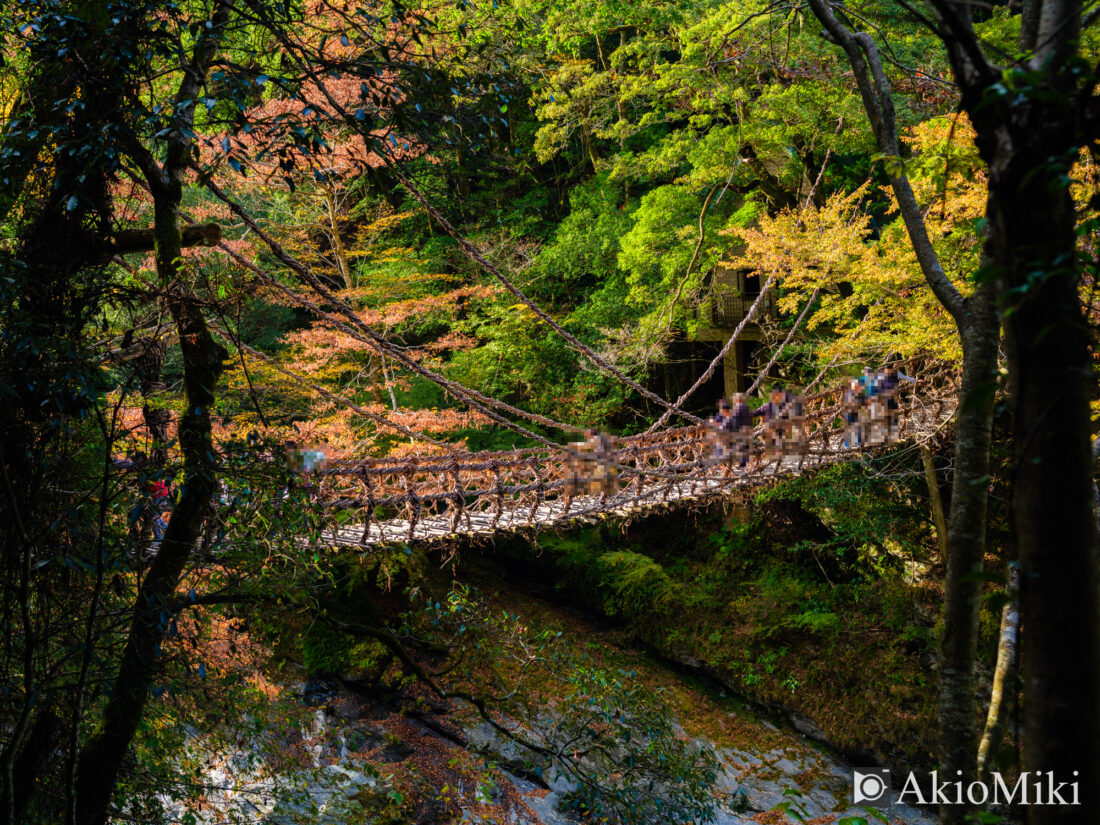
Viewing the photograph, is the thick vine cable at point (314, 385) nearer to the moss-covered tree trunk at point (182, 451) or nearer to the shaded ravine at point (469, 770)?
the moss-covered tree trunk at point (182, 451)

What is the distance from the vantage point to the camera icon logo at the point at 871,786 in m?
4.01

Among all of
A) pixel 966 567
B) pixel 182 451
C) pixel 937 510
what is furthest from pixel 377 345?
pixel 937 510

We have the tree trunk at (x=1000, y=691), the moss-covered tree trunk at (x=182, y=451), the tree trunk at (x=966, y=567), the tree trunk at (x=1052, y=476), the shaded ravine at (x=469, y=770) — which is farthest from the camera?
the shaded ravine at (x=469, y=770)

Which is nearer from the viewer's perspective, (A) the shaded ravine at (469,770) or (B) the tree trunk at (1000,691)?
(B) the tree trunk at (1000,691)

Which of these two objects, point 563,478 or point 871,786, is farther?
point 871,786

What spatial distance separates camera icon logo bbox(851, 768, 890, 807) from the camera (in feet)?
13.1

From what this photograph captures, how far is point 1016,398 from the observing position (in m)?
0.61

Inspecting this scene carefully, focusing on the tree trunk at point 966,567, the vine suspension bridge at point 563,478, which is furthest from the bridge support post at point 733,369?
the tree trunk at point 966,567

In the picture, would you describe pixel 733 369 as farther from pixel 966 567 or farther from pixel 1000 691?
pixel 966 567

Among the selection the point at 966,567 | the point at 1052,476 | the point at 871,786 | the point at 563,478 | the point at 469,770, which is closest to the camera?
the point at 1052,476

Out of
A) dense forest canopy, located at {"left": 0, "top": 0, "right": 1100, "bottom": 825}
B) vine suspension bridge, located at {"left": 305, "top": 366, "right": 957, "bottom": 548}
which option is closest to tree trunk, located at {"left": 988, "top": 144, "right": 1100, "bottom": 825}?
dense forest canopy, located at {"left": 0, "top": 0, "right": 1100, "bottom": 825}

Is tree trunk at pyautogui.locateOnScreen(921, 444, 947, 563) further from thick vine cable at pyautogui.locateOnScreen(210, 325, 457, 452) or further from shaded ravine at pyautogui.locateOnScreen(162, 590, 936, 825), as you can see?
thick vine cable at pyautogui.locateOnScreen(210, 325, 457, 452)

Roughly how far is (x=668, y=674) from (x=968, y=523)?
4536 millimetres

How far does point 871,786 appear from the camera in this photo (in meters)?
4.26
